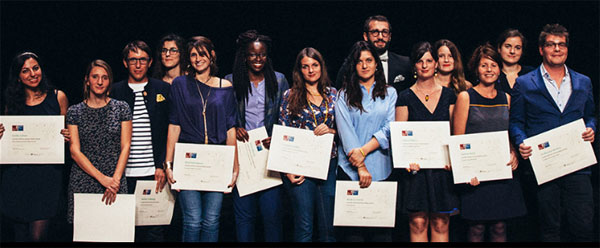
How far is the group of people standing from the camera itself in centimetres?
312

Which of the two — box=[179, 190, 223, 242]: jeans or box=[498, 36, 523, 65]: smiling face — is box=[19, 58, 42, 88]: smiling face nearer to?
box=[179, 190, 223, 242]: jeans

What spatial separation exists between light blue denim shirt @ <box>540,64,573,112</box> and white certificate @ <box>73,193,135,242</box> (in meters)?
2.78

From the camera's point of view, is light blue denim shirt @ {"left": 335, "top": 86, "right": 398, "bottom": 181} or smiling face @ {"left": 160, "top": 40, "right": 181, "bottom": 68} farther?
smiling face @ {"left": 160, "top": 40, "right": 181, "bottom": 68}

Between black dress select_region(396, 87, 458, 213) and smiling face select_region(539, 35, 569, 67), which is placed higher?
smiling face select_region(539, 35, 569, 67)

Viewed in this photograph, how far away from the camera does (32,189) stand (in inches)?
130

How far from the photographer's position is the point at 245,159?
330cm

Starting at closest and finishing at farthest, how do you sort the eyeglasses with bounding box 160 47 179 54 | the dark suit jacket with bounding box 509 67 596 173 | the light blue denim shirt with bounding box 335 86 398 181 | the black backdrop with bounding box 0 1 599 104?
the light blue denim shirt with bounding box 335 86 398 181
the dark suit jacket with bounding box 509 67 596 173
the eyeglasses with bounding box 160 47 179 54
the black backdrop with bounding box 0 1 599 104

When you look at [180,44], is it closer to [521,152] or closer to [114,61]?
[114,61]

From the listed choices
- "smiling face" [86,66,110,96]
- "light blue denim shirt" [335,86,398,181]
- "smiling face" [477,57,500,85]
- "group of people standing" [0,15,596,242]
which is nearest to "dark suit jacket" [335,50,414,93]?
"group of people standing" [0,15,596,242]

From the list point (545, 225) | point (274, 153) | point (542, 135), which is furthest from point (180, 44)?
point (545, 225)

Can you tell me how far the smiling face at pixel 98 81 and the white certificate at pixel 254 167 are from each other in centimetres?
93

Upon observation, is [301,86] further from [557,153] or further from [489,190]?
[557,153]

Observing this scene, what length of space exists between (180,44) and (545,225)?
9.00ft

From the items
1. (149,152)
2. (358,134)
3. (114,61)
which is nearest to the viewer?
(358,134)
